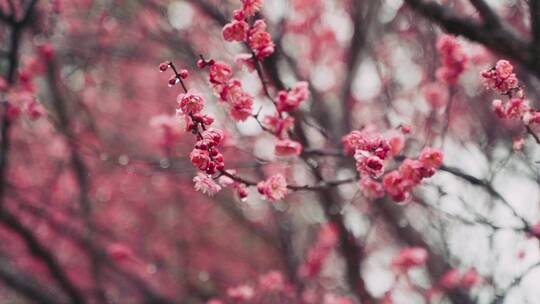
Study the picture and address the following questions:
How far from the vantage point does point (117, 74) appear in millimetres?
10516

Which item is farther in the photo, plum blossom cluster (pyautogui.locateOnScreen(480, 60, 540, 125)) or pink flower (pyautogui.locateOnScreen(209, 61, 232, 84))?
pink flower (pyautogui.locateOnScreen(209, 61, 232, 84))

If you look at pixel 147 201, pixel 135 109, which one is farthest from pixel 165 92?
pixel 147 201

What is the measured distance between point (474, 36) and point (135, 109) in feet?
30.0

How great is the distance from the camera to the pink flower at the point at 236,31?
3365mm

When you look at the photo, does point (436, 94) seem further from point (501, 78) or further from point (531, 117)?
point (501, 78)

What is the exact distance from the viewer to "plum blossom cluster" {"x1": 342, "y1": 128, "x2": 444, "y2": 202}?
3139mm

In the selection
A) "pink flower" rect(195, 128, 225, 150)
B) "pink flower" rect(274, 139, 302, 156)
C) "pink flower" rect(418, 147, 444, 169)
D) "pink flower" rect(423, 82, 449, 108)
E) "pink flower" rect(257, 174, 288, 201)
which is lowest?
"pink flower" rect(423, 82, 449, 108)

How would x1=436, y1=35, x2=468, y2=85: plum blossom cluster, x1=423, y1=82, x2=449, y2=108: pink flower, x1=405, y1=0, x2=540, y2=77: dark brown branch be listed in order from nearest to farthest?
x1=405, y1=0, x2=540, y2=77: dark brown branch < x1=436, y1=35, x2=468, y2=85: plum blossom cluster < x1=423, y1=82, x2=449, y2=108: pink flower

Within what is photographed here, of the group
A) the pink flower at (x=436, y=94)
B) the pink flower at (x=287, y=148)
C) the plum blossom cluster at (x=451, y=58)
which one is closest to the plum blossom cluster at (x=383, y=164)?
the pink flower at (x=287, y=148)

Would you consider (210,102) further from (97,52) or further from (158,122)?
(97,52)

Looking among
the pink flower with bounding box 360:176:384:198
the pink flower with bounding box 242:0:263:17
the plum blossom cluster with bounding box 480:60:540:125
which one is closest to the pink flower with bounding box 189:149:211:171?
Answer: the pink flower with bounding box 242:0:263:17

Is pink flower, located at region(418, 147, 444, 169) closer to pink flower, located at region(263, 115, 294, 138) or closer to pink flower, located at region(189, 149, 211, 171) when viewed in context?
pink flower, located at region(263, 115, 294, 138)

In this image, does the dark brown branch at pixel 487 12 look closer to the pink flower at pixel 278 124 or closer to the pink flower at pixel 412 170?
the pink flower at pixel 412 170

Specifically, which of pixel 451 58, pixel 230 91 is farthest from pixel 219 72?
pixel 451 58
